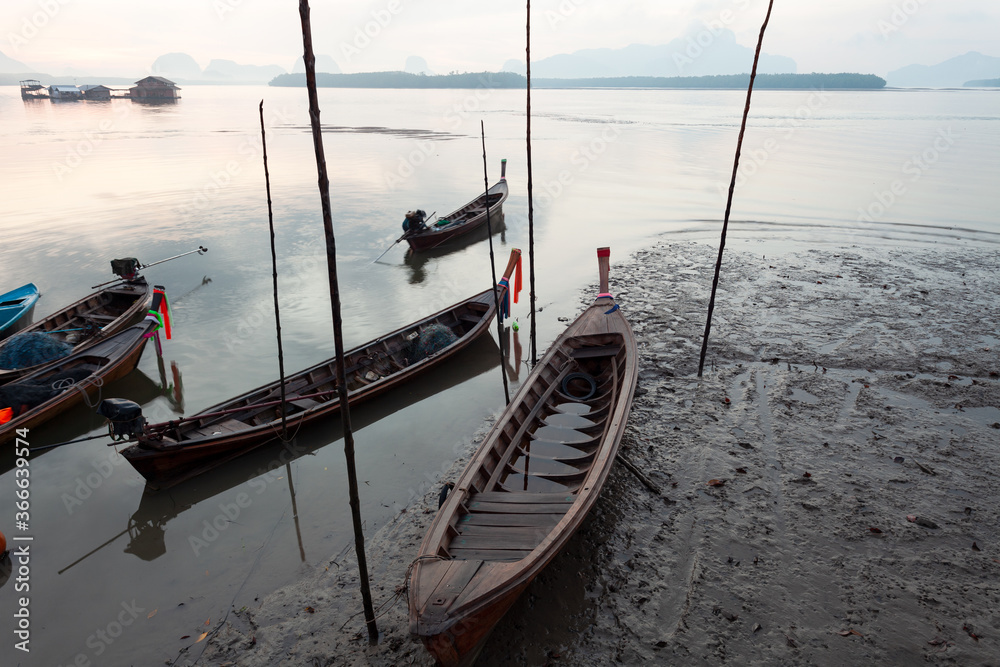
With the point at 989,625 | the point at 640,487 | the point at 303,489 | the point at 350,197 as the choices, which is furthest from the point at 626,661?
the point at 350,197

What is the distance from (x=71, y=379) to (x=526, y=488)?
793cm

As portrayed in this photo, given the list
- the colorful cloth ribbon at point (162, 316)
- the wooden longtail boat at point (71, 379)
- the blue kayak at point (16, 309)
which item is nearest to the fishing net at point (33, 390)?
the wooden longtail boat at point (71, 379)

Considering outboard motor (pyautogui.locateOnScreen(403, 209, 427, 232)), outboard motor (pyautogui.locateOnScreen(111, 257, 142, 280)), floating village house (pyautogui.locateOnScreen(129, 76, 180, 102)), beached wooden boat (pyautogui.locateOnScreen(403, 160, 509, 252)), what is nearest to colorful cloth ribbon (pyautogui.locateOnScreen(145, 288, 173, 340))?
outboard motor (pyautogui.locateOnScreen(111, 257, 142, 280))

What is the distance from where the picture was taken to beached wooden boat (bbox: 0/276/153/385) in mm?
10256

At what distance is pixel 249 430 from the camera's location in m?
7.82

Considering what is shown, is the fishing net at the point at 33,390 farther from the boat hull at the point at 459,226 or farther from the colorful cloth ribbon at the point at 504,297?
the boat hull at the point at 459,226

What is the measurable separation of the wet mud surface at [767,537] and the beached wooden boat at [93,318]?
289 inches

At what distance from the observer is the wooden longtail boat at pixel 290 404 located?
24.0 feet

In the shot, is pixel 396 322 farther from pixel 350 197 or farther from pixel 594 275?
pixel 350 197

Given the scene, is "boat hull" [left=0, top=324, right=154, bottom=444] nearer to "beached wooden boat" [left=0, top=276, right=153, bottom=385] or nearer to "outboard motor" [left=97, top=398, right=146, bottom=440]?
"beached wooden boat" [left=0, top=276, right=153, bottom=385]

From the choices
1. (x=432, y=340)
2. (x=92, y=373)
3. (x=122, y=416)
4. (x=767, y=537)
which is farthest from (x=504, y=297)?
(x=92, y=373)

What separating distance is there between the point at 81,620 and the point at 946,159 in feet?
147

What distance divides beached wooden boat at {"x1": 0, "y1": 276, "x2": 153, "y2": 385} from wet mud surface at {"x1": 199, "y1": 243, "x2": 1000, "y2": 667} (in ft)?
24.1

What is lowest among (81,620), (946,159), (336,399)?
(81,620)
